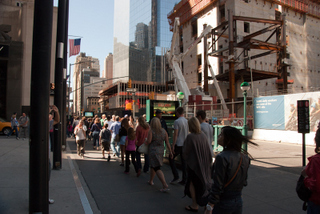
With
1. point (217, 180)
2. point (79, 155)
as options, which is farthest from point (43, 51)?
point (79, 155)

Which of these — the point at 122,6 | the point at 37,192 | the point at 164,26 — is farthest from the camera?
the point at 122,6

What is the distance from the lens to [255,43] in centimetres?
4209

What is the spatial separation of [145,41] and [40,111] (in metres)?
75.5

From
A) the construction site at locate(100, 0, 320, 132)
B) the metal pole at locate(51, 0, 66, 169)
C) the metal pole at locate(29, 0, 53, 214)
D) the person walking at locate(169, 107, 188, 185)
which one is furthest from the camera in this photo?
the construction site at locate(100, 0, 320, 132)

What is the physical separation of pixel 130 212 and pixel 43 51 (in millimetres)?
3204

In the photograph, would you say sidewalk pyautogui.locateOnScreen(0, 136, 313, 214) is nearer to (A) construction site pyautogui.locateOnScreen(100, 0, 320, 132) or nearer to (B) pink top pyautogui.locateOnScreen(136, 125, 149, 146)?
(B) pink top pyautogui.locateOnScreen(136, 125, 149, 146)

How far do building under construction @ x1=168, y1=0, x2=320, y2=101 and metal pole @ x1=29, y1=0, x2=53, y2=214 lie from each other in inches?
1352

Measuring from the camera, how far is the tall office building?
7131 cm

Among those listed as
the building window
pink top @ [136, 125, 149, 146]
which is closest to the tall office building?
the building window

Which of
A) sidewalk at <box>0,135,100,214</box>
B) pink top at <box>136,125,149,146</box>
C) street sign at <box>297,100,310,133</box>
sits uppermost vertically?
street sign at <box>297,100,310,133</box>

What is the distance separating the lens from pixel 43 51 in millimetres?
3666

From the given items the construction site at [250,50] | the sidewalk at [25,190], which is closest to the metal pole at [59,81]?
the sidewalk at [25,190]

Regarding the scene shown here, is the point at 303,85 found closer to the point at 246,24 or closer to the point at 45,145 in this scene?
the point at 246,24

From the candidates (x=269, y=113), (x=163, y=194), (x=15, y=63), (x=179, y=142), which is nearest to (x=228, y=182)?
(x=163, y=194)
